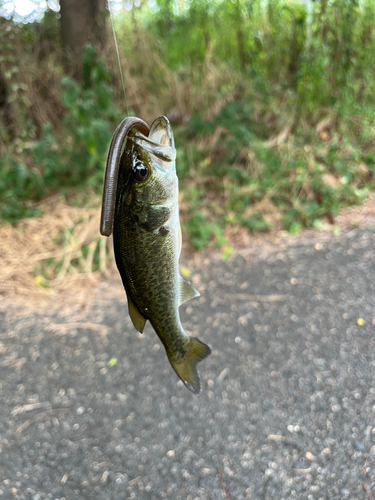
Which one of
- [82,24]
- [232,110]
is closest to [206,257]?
[232,110]

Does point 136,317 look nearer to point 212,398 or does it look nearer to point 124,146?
point 124,146

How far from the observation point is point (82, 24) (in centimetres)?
454

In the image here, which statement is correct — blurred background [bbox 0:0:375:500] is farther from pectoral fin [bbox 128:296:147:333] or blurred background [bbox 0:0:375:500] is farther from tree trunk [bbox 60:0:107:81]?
pectoral fin [bbox 128:296:147:333]

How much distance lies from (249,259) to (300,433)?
6.26 feet

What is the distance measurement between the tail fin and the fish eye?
0.56 m

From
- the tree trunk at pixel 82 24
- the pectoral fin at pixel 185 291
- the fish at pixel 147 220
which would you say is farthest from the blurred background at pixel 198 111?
the fish at pixel 147 220

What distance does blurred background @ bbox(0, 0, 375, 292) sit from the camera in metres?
4.07

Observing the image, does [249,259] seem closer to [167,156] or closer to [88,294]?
[88,294]

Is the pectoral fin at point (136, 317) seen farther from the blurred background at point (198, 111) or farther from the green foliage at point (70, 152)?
the green foliage at point (70, 152)

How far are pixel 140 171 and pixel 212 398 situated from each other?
1.96 meters

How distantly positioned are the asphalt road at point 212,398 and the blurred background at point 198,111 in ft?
2.86

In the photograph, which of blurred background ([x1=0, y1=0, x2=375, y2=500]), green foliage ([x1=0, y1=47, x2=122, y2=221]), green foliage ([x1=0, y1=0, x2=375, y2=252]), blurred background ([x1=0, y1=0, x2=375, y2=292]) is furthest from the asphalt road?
green foliage ([x1=0, y1=47, x2=122, y2=221])

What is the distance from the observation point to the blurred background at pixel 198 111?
4066 mm

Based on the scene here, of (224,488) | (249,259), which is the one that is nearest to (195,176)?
(249,259)
